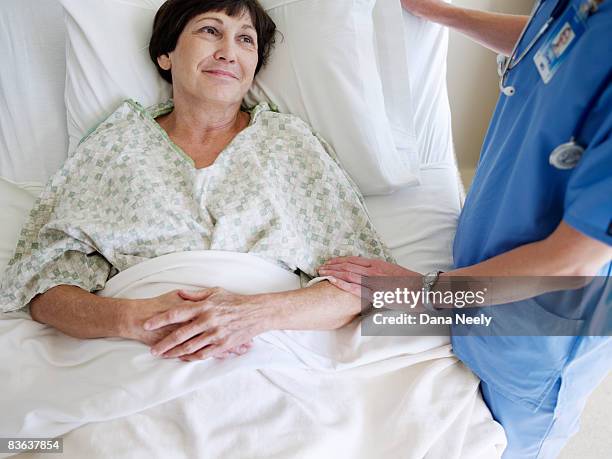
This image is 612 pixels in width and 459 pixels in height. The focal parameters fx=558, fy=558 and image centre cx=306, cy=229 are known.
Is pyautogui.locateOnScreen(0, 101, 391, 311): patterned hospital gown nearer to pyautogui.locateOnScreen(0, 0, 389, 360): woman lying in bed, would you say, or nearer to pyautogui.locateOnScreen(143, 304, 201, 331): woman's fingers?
pyautogui.locateOnScreen(0, 0, 389, 360): woman lying in bed

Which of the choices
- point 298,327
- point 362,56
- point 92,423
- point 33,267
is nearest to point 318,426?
point 298,327

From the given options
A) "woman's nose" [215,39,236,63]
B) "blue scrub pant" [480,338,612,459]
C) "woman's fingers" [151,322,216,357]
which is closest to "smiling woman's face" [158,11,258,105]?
"woman's nose" [215,39,236,63]

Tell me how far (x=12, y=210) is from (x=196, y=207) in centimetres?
54

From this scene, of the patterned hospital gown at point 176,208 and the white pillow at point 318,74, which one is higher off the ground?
the white pillow at point 318,74

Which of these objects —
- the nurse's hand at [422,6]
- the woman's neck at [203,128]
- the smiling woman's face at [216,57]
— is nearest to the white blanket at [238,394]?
the woman's neck at [203,128]

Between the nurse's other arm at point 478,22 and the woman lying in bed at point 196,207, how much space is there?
0.46 meters

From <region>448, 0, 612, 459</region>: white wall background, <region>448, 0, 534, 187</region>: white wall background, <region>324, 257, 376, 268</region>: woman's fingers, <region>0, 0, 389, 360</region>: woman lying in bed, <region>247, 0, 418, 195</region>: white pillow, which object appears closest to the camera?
<region>0, 0, 389, 360</region>: woman lying in bed

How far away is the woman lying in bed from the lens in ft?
3.79

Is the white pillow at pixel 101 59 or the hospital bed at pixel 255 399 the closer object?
the hospital bed at pixel 255 399

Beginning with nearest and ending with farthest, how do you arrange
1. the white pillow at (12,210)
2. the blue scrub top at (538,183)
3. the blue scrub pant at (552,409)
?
the blue scrub top at (538,183) → the blue scrub pant at (552,409) → the white pillow at (12,210)

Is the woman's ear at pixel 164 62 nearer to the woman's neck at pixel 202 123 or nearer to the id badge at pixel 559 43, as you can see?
the woman's neck at pixel 202 123

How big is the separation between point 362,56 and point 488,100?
0.95 m

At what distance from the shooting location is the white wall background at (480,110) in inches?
66.2

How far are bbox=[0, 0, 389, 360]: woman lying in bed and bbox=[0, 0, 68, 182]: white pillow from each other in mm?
208
